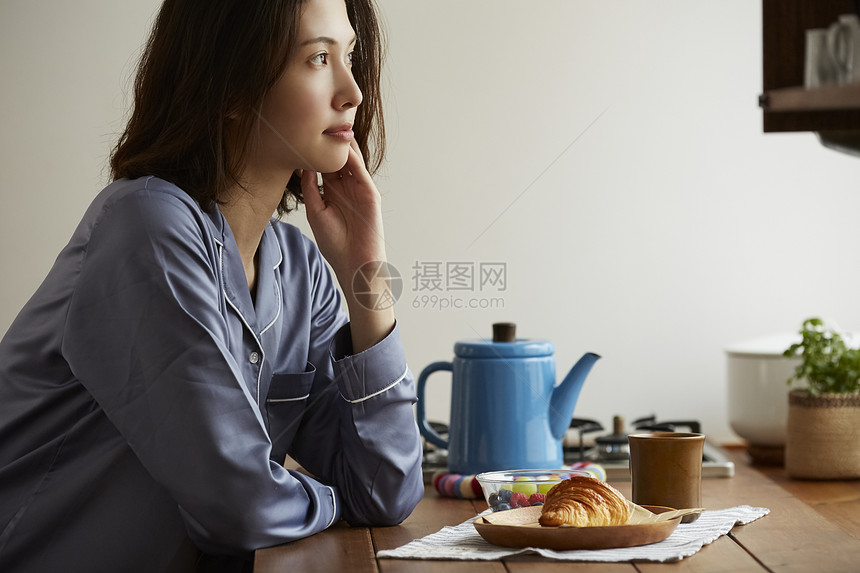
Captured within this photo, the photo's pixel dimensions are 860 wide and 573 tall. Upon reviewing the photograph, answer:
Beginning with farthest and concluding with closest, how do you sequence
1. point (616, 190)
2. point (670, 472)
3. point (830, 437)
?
1. point (616, 190)
2. point (830, 437)
3. point (670, 472)

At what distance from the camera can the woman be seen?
3.10ft

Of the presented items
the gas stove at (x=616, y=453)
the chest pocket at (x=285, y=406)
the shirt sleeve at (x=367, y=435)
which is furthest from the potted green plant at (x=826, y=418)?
the chest pocket at (x=285, y=406)

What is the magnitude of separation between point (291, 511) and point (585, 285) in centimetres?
120

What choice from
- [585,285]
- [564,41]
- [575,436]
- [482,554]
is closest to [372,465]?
[482,554]

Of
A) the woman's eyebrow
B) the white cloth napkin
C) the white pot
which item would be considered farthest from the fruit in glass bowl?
the white pot

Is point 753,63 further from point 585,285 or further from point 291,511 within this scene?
point 291,511

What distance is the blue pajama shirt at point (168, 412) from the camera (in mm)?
939

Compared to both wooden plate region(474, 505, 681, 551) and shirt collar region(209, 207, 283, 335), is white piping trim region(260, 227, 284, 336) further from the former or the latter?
wooden plate region(474, 505, 681, 551)

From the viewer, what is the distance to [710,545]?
0.93 meters

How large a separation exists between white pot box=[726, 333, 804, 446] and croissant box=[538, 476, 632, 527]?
0.84m

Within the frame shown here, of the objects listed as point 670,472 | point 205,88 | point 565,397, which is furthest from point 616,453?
point 205,88

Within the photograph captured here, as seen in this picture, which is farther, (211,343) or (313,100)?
(313,100)

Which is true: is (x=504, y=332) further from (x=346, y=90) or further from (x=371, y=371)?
(x=346, y=90)

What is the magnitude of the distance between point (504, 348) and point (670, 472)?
0.36 m
